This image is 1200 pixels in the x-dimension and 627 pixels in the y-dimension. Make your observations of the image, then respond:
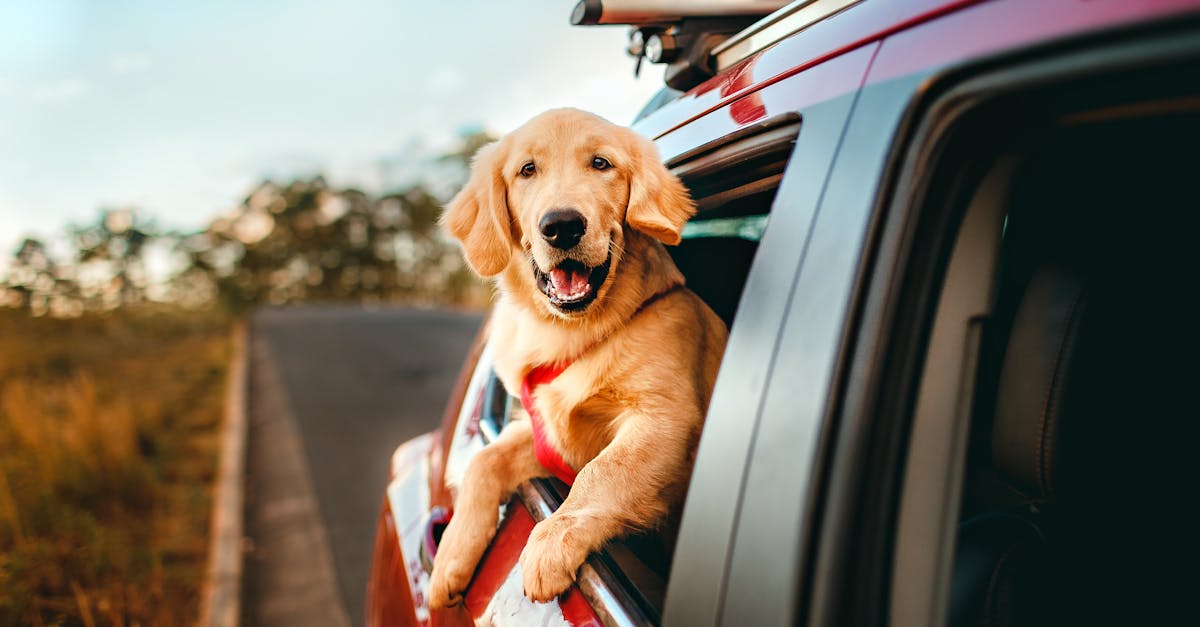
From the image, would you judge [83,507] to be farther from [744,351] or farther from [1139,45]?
[1139,45]

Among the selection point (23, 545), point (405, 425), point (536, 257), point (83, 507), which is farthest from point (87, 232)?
point (536, 257)

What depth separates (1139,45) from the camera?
589 millimetres

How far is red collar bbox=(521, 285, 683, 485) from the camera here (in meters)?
1.62

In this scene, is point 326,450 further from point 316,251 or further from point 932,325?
point 316,251

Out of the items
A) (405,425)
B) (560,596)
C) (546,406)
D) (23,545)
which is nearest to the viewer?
(560,596)

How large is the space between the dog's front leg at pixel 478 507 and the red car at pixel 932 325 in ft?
0.16

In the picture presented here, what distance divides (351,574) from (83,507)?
1907 millimetres

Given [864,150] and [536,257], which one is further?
[536,257]

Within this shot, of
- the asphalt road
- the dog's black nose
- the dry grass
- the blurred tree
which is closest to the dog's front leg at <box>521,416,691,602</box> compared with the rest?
the dog's black nose

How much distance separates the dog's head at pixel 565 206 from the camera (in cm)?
155

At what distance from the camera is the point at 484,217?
191 cm

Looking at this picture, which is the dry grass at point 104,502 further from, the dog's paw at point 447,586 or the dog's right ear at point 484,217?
the dog's right ear at point 484,217

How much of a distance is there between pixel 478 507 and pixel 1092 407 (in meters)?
1.35

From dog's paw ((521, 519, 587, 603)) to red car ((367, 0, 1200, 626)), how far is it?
1.0 inches
